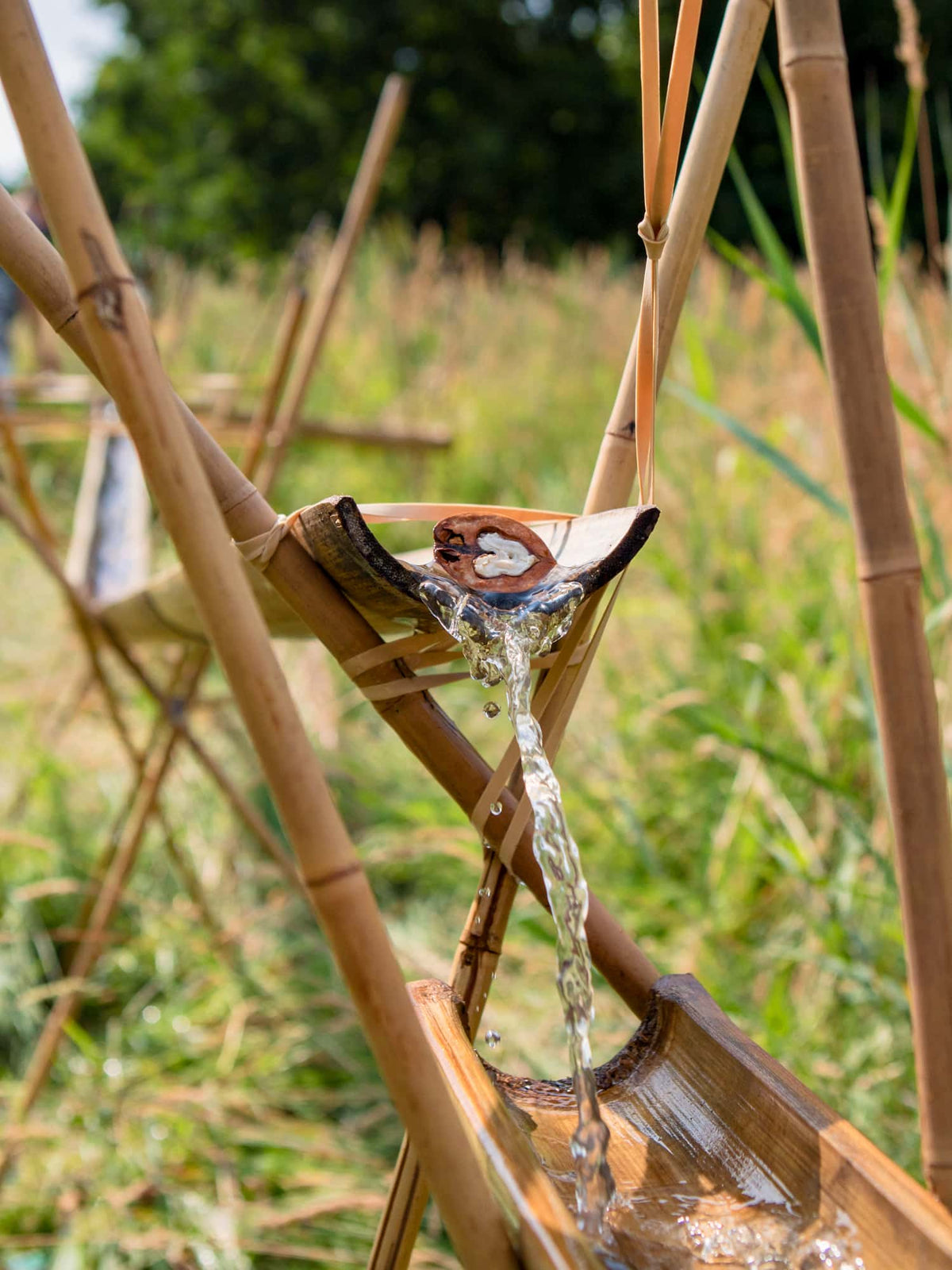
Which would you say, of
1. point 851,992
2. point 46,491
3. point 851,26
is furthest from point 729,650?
point 851,26

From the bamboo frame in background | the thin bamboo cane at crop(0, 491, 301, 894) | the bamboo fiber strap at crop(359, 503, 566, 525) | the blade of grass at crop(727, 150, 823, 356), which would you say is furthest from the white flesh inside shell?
the bamboo frame in background

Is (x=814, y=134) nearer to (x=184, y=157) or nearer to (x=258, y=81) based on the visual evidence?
(x=258, y=81)

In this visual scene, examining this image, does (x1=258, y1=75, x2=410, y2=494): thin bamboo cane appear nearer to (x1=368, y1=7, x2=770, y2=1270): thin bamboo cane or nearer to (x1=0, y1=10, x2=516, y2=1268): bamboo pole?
(x1=368, y1=7, x2=770, y2=1270): thin bamboo cane

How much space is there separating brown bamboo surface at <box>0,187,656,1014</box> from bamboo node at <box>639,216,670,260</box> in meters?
0.21

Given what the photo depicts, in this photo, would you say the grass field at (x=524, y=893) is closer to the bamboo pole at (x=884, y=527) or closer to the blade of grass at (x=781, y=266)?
the blade of grass at (x=781, y=266)

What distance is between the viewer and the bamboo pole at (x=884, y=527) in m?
0.45

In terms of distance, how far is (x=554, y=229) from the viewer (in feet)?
30.3

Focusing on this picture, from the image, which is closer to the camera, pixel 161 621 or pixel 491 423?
pixel 161 621

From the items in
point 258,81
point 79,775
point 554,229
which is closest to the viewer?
point 79,775

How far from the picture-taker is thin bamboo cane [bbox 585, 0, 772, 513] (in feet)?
1.63

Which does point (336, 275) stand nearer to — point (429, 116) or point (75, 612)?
point (75, 612)

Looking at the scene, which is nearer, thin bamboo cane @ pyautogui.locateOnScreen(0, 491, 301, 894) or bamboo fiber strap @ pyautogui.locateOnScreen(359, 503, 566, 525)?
bamboo fiber strap @ pyautogui.locateOnScreen(359, 503, 566, 525)

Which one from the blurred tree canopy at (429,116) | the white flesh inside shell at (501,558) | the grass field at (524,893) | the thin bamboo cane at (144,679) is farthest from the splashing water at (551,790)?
the blurred tree canopy at (429,116)

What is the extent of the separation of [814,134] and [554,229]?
30.8 ft
